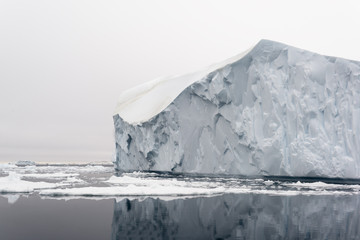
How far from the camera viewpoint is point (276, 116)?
1738cm

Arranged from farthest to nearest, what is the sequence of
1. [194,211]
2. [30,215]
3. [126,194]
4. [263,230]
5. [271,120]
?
[271,120] → [126,194] → [194,211] → [30,215] → [263,230]

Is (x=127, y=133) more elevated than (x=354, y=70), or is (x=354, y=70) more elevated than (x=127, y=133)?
(x=354, y=70)

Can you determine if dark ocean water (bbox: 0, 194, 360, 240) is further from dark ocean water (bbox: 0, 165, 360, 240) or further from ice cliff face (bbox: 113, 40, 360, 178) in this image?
ice cliff face (bbox: 113, 40, 360, 178)

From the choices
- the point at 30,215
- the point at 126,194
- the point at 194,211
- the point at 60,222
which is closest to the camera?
the point at 60,222

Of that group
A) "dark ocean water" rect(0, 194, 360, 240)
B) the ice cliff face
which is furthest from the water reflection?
the ice cliff face

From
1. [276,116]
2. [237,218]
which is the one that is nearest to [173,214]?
[237,218]

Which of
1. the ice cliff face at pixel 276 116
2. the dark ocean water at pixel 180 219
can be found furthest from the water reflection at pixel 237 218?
the ice cliff face at pixel 276 116

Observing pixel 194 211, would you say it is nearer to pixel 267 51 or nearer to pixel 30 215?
pixel 30 215

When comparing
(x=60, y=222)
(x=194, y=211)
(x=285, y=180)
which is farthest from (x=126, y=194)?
(x=285, y=180)

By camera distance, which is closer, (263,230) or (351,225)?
(263,230)

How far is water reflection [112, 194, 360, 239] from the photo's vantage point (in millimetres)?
5695

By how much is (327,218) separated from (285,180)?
11072mm

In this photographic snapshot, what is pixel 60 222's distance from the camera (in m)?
6.41

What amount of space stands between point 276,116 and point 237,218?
11058mm
